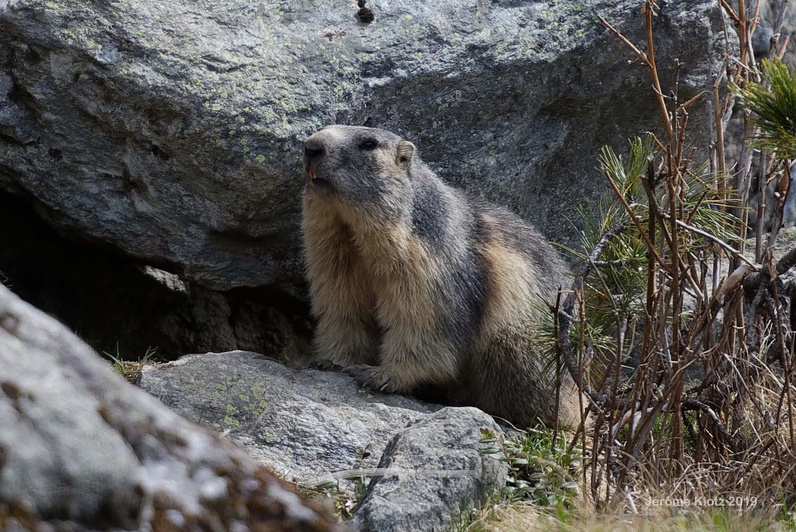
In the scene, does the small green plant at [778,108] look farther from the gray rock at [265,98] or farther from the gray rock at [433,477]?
the gray rock at [265,98]

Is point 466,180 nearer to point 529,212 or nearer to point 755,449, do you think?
point 529,212

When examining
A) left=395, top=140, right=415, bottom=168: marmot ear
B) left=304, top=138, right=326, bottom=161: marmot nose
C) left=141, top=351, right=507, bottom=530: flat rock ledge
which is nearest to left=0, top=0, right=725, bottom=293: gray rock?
left=304, top=138, right=326, bottom=161: marmot nose

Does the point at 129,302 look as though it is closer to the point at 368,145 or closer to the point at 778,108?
the point at 368,145

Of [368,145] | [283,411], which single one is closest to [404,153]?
[368,145]

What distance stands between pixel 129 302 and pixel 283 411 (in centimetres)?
303

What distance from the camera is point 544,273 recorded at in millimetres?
7992

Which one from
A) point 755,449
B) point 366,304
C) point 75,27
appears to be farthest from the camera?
point 366,304

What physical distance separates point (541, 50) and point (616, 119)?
3.99 feet

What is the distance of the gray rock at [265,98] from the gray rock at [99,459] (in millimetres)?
4635

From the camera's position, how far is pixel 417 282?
24.1 feet

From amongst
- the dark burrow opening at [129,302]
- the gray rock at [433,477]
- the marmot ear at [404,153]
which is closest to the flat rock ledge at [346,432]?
the gray rock at [433,477]

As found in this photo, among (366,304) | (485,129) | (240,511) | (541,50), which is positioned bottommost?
(366,304)

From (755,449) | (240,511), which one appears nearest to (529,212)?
(755,449)

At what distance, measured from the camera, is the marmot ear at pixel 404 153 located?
7305mm
